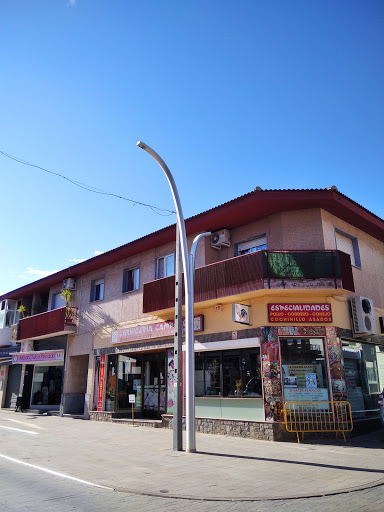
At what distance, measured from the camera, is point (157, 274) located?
17578mm

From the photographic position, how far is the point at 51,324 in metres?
21.6

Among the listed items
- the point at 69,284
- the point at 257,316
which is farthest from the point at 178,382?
the point at 69,284

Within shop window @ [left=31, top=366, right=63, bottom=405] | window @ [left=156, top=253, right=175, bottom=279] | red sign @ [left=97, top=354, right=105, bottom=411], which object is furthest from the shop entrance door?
shop window @ [left=31, top=366, right=63, bottom=405]

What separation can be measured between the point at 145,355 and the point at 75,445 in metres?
6.86

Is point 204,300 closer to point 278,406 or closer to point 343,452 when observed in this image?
point 278,406

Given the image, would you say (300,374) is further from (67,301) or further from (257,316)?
(67,301)

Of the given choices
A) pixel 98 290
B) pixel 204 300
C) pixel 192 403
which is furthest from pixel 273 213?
pixel 98 290

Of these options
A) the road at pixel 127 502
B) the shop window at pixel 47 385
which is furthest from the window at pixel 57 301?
the road at pixel 127 502

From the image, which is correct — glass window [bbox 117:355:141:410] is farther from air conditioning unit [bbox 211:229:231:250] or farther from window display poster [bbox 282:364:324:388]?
window display poster [bbox 282:364:324:388]

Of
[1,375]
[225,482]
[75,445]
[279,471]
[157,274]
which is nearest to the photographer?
[225,482]

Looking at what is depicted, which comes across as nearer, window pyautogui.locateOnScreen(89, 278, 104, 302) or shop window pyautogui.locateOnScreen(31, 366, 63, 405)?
window pyautogui.locateOnScreen(89, 278, 104, 302)

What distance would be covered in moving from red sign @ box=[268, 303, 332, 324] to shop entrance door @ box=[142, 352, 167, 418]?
597 centimetres

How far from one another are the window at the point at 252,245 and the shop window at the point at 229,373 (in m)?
3.65

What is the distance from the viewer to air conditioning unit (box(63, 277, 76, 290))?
2210 cm
